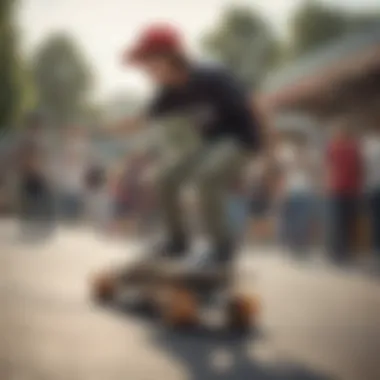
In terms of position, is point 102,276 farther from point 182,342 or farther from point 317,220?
point 317,220

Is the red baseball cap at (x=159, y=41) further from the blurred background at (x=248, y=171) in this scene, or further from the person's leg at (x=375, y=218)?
the person's leg at (x=375, y=218)

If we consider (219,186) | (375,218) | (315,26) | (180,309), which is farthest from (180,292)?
(315,26)

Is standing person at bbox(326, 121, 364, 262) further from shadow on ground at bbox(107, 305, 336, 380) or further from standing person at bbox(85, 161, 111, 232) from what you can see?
standing person at bbox(85, 161, 111, 232)

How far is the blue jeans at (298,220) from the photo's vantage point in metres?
0.88

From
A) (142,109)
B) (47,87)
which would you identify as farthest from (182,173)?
(47,87)

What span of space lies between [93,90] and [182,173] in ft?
0.50

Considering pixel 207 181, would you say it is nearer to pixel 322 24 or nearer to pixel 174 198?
pixel 174 198

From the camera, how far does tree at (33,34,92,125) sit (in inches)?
36.2

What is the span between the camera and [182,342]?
89 cm

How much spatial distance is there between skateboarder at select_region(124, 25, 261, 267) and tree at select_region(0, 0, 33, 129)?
152 mm

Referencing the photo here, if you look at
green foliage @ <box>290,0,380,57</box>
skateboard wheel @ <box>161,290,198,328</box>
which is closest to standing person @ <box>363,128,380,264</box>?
green foliage @ <box>290,0,380,57</box>

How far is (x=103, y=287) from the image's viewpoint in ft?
2.93

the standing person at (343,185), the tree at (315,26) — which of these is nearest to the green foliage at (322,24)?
the tree at (315,26)

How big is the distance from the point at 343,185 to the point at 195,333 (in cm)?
25
